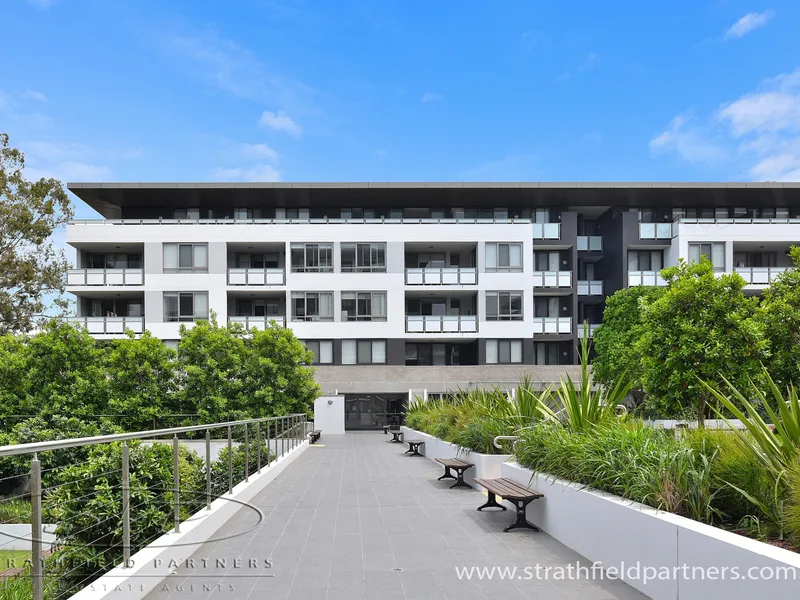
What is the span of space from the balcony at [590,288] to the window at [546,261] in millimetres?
2206

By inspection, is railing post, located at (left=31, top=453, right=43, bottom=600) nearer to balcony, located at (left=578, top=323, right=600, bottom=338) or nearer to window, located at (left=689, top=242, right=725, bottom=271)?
balcony, located at (left=578, top=323, right=600, bottom=338)

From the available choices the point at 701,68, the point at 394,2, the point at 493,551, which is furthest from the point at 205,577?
the point at 701,68

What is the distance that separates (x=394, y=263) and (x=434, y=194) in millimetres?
5104

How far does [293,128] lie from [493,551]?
85.9ft

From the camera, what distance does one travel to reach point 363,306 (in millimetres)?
36594

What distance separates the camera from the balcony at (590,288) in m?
41.5

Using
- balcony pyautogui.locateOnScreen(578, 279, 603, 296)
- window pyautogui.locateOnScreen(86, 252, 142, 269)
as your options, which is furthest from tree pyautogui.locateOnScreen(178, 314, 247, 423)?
balcony pyautogui.locateOnScreen(578, 279, 603, 296)

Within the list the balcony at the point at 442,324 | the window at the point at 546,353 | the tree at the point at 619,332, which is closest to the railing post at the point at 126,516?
the tree at the point at 619,332

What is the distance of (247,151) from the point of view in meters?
32.6

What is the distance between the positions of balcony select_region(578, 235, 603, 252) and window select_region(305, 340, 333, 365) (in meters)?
17.1

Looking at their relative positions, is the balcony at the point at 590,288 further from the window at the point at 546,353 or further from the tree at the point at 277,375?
the tree at the point at 277,375

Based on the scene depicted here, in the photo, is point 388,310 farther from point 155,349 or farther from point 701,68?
point 701,68

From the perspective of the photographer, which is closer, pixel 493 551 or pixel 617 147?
pixel 493 551

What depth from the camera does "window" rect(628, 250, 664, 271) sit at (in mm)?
40281
